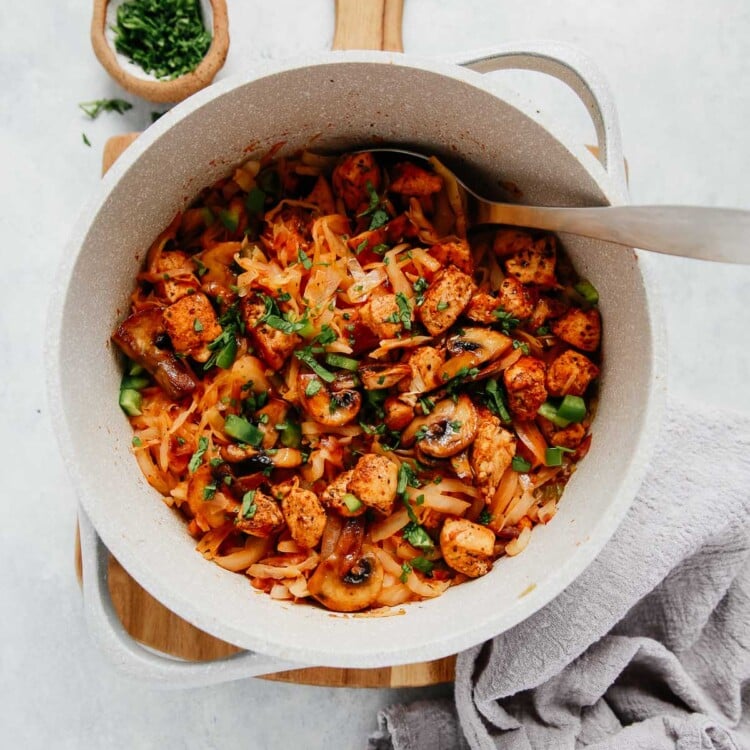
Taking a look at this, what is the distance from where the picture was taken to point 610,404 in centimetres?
216

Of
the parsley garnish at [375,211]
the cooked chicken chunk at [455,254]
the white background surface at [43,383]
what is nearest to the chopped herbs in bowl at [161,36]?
the white background surface at [43,383]

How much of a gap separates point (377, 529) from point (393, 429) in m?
0.29

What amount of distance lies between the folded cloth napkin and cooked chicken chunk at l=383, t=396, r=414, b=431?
86 centimetres

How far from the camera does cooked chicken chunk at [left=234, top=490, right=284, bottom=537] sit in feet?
7.00

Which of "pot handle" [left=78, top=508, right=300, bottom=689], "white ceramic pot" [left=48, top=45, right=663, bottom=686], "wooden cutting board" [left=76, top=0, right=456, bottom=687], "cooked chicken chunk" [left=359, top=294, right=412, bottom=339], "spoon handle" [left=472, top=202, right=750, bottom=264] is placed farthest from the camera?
"wooden cutting board" [left=76, top=0, right=456, bottom=687]

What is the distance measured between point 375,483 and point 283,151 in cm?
102

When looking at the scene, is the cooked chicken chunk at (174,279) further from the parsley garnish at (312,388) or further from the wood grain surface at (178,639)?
the wood grain surface at (178,639)

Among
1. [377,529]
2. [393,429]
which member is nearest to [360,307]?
[393,429]

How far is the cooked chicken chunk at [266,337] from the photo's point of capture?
2146 mm

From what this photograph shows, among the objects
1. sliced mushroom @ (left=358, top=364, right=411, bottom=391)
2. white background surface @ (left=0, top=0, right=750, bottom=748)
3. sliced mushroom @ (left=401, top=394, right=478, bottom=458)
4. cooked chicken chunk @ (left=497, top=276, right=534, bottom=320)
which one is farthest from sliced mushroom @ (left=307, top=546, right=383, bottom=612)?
white background surface @ (left=0, top=0, right=750, bottom=748)

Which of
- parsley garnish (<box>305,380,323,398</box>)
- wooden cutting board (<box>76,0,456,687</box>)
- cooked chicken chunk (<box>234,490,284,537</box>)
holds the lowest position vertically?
wooden cutting board (<box>76,0,456,687</box>)

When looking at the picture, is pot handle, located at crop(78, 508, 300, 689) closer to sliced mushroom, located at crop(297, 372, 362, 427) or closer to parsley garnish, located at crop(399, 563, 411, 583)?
parsley garnish, located at crop(399, 563, 411, 583)

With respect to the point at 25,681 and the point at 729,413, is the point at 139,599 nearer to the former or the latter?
the point at 25,681

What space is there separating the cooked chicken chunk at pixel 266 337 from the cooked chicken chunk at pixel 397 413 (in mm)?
317
